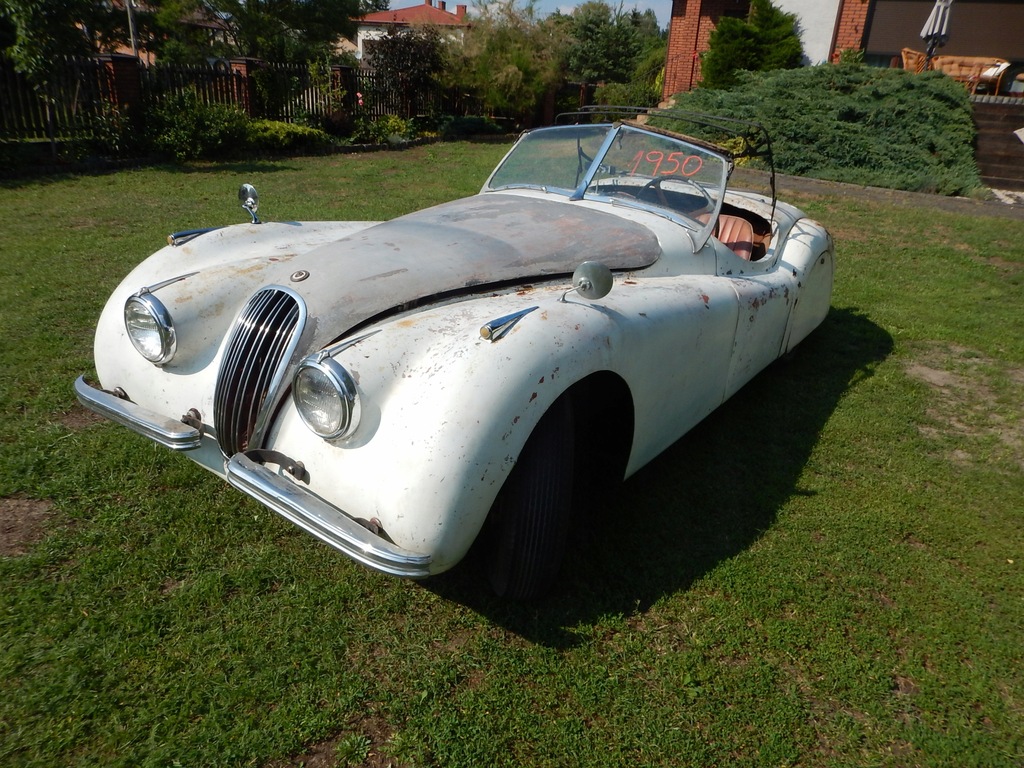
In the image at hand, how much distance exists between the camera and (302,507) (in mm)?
2238

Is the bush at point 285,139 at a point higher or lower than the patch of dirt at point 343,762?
higher

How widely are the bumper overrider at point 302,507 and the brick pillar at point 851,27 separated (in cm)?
1686

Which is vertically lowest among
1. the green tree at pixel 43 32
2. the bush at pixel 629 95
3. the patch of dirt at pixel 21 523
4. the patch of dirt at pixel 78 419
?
the patch of dirt at pixel 21 523

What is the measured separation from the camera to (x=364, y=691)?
2270 millimetres

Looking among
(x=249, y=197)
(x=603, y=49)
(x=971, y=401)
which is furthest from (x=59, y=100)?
(x=603, y=49)

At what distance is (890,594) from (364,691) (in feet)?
6.73

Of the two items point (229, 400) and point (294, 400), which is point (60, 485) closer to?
point (229, 400)

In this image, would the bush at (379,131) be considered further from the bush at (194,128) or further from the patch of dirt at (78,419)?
the patch of dirt at (78,419)

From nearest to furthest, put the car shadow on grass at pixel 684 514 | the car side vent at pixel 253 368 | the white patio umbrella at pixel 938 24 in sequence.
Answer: the car side vent at pixel 253 368, the car shadow on grass at pixel 684 514, the white patio umbrella at pixel 938 24

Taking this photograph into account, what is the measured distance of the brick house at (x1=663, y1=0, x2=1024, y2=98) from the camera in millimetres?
15852

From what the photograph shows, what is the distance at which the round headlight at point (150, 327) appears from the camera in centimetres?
275

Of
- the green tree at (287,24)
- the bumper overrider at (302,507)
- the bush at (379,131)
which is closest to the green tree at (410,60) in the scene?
the bush at (379,131)

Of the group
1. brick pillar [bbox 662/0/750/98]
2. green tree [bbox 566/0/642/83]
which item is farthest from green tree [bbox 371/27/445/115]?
green tree [bbox 566/0/642/83]

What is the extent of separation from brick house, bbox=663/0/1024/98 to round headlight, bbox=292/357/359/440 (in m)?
16.9
